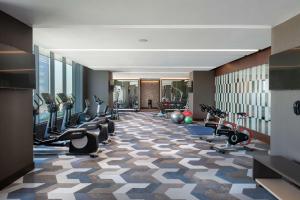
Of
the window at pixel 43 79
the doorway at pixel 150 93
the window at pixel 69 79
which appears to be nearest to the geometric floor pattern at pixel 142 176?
the window at pixel 43 79

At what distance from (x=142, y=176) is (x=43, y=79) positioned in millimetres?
5448

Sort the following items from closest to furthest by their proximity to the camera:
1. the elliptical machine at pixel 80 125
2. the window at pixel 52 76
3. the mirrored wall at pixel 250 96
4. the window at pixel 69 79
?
1. the elliptical machine at pixel 80 125
2. the mirrored wall at pixel 250 96
3. the window at pixel 52 76
4. the window at pixel 69 79

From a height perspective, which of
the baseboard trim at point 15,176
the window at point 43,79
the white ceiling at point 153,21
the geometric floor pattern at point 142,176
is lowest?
the geometric floor pattern at point 142,176

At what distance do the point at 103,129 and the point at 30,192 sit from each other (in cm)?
338

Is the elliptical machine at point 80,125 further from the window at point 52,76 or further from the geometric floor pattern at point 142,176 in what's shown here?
the window at point 52,76

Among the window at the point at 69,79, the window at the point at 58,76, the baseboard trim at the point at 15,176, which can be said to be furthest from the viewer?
the window at the point at 69,79

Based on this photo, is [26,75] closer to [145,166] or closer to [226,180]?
[145,166]

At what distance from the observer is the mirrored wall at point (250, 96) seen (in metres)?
7.56

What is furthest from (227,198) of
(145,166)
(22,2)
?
(22,2)

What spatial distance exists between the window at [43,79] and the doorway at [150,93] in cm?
1203

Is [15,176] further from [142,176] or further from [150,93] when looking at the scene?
[150,93]

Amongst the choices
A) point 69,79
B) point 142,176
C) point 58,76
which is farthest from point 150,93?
point 142,176

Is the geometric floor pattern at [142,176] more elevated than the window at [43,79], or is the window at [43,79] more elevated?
the window at [43,79]

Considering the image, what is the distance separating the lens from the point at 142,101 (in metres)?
20.8
